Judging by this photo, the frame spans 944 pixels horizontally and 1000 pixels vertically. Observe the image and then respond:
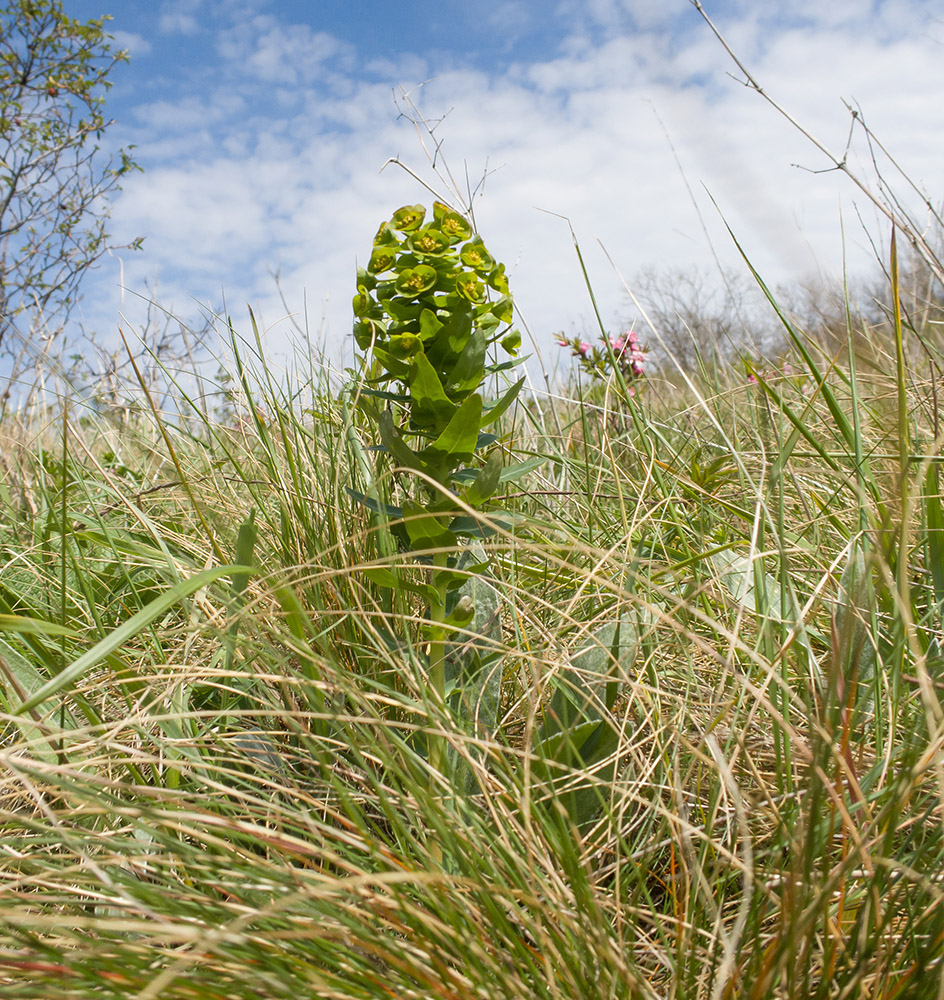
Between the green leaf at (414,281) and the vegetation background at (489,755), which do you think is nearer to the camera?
the vegetation background at (489,755)

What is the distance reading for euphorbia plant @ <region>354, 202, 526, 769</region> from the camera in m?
0.97

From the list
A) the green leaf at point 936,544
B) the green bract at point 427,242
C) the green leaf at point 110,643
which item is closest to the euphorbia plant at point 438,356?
the green bract at point 427,242

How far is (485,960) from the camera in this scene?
0.57m

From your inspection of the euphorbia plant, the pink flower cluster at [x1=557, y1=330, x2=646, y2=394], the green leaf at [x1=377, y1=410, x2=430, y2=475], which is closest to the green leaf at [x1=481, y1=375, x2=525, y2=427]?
the euphorbia plant

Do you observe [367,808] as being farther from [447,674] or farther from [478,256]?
[478,256]

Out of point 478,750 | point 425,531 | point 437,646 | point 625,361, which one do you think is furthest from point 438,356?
point 625,361

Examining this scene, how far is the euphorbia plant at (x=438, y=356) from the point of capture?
38.0 inches

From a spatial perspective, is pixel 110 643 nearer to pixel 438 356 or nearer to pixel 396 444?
pixel 396 444

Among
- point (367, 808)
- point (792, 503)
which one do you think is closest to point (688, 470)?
point (792, 503)

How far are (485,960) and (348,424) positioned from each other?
0.94 metres

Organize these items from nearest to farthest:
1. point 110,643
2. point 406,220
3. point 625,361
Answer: point 110,643, point 406,220, point 625,361

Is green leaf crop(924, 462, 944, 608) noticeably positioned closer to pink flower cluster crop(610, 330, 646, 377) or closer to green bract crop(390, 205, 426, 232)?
green bract crop(390, 205, 426, 232)

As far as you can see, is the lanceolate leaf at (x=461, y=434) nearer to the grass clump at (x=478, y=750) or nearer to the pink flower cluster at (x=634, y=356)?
the grass clump at (x=478, y=750)

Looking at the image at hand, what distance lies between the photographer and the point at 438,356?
1.02 m
